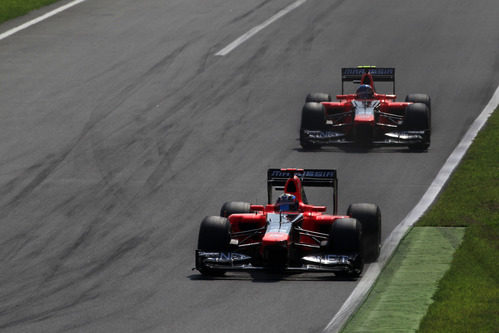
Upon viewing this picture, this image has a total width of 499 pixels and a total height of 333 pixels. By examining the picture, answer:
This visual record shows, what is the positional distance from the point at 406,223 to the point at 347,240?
4.42 m

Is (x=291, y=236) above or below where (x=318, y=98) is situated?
below

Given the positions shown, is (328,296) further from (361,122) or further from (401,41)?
(401,41)

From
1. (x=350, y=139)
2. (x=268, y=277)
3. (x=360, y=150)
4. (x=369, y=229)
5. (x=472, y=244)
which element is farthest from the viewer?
(x=350, y=139)

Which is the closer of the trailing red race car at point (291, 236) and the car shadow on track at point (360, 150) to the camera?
the trailing red race car at point (291, 236)

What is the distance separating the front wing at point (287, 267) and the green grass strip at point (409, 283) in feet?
2.10

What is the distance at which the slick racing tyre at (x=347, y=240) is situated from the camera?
66.0 feet

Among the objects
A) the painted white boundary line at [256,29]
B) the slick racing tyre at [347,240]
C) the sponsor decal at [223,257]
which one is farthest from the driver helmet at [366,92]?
the sponsor decal at [223,257]

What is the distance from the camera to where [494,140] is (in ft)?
102

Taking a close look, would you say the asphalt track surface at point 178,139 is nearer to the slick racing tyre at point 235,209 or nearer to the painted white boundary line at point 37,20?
the painted white boundary line at point 37,20

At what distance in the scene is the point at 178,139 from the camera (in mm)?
32250

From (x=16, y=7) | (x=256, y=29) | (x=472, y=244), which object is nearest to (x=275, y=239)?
(x=472, y=244)

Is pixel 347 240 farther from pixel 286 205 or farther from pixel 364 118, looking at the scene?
pixel 364 118

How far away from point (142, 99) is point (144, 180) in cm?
820

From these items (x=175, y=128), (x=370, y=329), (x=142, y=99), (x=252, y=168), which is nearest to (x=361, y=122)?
(x=252, y=168)
